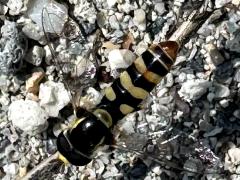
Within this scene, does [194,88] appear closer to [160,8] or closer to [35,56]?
[160,8]

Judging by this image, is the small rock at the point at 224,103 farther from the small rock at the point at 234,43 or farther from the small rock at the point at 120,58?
the small rock at the point at 120,58

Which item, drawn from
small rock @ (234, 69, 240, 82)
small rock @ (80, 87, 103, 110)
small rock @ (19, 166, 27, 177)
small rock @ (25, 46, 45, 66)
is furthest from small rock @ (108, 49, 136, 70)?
small rock @ (19, 166, 27, 177)

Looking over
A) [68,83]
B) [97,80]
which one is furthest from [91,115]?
[97,80]

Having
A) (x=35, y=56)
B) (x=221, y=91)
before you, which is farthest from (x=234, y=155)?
(x=35, y=56)

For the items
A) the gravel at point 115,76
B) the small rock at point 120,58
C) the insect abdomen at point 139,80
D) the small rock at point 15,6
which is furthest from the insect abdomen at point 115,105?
the small rock at point 15,6

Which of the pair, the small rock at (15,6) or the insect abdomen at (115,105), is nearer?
the insect abdomen at (115,105)

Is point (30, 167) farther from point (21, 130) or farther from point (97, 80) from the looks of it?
point (97, 80)

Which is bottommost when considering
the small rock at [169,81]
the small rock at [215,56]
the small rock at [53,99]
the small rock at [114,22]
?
the small rock at [53,99]
